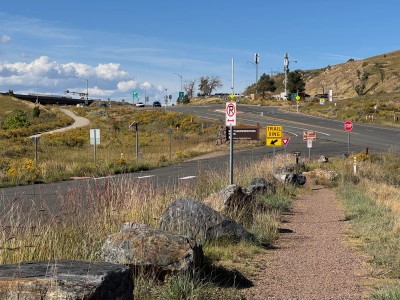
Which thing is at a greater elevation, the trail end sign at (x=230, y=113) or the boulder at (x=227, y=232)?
the trail end sign at (x=230, y=113)

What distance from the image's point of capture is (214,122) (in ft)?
213

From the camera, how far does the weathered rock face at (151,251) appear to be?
20.8ft

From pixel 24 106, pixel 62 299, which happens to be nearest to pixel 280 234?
pixel 62 299

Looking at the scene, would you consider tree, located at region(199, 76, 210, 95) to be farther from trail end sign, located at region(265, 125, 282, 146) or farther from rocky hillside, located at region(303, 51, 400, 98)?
trail end sign, located at region(265, 125, 282, 146)

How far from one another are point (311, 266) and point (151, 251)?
3.27 meters

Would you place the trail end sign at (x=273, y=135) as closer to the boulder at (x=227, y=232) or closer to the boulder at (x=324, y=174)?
the boulder at (x=324, y=174)

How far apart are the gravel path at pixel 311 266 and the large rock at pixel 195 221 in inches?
36.3

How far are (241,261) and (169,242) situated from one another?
2.35 meters

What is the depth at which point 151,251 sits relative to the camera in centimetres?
643

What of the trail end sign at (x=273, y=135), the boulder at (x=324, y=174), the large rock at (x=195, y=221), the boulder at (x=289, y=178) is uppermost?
the trail end sign at (x=273, y=135)

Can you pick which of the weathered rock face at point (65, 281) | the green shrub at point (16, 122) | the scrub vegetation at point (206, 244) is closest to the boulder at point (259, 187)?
the scrub vegetation at point (206, 244)

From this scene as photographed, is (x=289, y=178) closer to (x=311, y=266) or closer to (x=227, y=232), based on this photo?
(x=227, y=232)

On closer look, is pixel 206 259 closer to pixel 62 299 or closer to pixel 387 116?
pixel 62 299

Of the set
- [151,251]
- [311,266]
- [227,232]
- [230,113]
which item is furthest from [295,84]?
[151,251]
